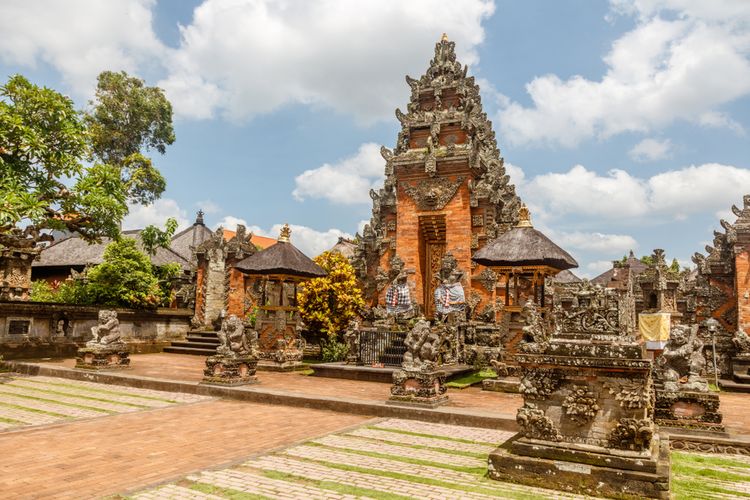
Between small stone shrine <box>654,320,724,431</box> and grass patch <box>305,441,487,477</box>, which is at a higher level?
small stone shrine <box>654,320,724,431</box>

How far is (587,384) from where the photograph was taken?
573cm

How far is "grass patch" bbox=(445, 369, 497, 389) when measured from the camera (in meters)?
13.8

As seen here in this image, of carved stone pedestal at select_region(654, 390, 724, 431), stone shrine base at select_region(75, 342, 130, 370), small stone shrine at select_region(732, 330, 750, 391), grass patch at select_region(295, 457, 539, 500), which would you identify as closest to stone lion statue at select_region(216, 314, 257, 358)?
stone shrine base at select_region(75, 342, 130, 370)

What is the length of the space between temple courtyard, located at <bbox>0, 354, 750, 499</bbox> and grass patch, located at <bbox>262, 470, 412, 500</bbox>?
0.04ft

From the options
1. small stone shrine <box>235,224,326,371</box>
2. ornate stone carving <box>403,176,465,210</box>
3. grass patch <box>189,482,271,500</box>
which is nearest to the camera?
grass patch <box>189,482,271,500</box>

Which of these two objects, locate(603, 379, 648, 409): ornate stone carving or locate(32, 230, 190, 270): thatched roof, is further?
locate(32, 230, 190, 270): thatched roof

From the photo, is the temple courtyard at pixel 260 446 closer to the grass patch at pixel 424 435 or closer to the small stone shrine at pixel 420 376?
the grass patch at pixel 424 435

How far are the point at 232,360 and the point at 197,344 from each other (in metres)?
11.7

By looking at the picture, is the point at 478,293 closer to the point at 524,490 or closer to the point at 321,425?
the point at 321,425

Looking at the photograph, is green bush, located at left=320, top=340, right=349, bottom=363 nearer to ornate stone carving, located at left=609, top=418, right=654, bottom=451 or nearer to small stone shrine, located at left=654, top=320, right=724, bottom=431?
small stone shrine, located at left=654, top=320, right=724, bottom=431

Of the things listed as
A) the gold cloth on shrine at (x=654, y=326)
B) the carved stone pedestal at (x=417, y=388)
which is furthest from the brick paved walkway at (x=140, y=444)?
the gold cloth on shrine at (x=654, y=326)

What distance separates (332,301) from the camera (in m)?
21.0

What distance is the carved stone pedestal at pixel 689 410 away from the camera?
8.09 metres

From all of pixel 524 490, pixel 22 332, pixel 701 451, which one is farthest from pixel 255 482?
pixel 22 332
